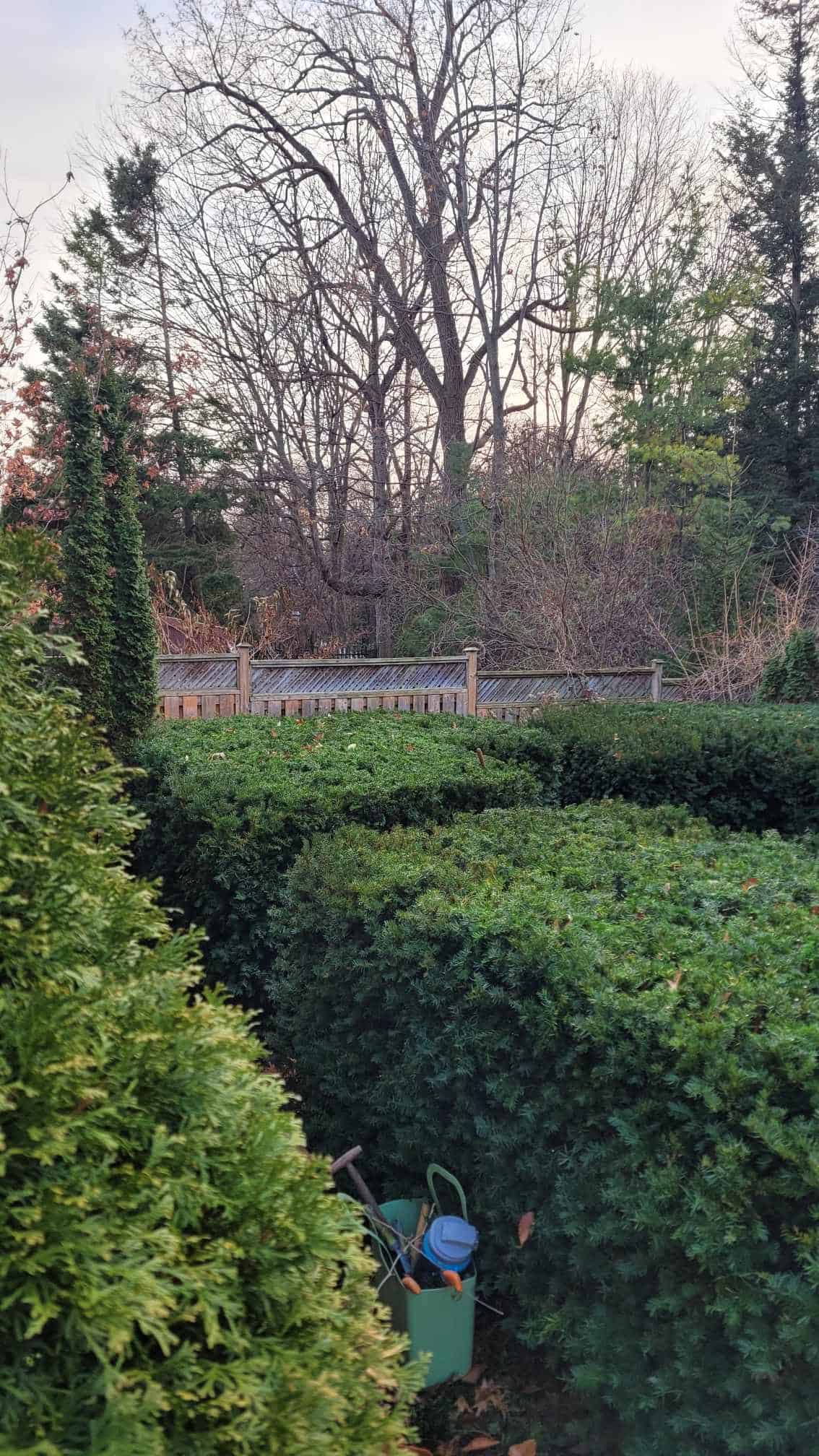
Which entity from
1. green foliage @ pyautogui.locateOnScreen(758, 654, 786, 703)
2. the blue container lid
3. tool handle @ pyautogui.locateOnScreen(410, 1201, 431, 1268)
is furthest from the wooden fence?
the blue container lid

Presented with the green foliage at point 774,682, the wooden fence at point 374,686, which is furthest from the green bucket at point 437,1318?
the green foliage at point 774,682

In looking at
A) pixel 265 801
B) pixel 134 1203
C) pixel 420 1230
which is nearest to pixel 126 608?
pixel 265 801

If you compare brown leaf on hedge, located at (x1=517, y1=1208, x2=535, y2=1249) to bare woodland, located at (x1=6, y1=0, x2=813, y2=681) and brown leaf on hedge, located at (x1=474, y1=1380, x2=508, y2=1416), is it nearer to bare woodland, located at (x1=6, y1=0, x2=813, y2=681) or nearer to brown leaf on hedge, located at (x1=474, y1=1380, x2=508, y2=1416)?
brown leaf on hedge, located at (x1=474, y1=1380, x2=508, y2=1416)

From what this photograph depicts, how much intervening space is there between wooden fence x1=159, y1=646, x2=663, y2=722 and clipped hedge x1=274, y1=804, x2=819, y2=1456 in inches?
319

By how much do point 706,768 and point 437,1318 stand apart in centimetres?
461

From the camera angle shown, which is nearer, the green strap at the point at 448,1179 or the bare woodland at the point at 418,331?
the green strap at the point at 448,1179

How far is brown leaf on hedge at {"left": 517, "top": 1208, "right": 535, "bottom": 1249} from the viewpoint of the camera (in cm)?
246

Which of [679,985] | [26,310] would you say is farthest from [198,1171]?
[26,310]

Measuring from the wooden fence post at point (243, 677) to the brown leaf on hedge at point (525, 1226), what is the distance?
Answer: 9.81 m

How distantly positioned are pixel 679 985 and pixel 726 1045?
0.27 metres

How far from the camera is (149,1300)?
3.51ft

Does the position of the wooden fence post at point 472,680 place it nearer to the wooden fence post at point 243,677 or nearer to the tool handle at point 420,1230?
the wooden fence post at point 243,677

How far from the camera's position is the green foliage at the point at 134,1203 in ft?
3.51

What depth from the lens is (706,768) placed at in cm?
651
